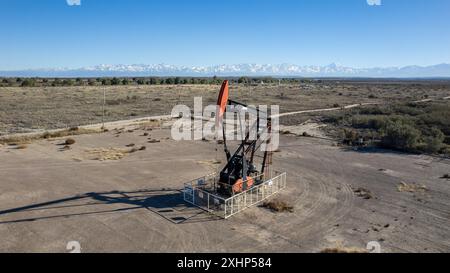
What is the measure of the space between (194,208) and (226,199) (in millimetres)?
1852

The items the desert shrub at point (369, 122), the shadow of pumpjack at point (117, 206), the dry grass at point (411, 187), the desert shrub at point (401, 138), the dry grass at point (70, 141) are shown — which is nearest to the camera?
the shadow of pumpjack at point (117, 206)

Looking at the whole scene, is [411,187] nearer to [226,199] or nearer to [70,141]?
[226,199]

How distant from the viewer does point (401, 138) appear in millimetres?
32062

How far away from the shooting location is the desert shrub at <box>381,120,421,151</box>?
31.3 meters

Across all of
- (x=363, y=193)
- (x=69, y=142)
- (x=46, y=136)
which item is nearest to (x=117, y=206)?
(x=363, y=193)

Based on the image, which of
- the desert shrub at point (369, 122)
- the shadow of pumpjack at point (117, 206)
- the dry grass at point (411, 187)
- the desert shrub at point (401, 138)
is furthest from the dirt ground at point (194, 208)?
the desert shrub at point (369, 122)

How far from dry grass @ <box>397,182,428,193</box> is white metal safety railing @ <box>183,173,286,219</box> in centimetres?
679

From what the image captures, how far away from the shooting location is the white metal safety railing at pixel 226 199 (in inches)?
663

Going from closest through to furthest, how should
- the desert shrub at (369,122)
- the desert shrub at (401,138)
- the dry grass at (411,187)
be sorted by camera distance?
1. the dry grass at (411,187)
2. the desert shrub at (401,138)
3. the desert shrub at (369,122)

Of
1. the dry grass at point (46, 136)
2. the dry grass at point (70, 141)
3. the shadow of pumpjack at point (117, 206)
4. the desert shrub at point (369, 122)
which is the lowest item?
the shadow of pumpjack at point (117, 206)

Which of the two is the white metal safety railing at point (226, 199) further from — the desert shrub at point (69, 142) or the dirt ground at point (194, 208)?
the desert shrub at point (69, 142)

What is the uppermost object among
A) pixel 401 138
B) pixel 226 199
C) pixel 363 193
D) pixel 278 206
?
pixel 401 138

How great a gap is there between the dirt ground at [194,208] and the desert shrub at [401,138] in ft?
6.92

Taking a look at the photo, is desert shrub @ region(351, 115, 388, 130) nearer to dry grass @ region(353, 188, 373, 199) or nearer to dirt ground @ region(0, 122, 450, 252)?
dirt ground @ region(0, 122, 450, 252)
